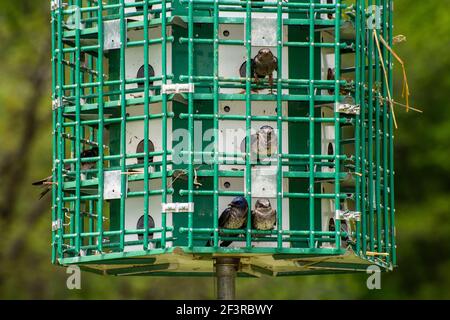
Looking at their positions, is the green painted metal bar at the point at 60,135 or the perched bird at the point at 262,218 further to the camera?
the green painted metal bar at the point at 60,135

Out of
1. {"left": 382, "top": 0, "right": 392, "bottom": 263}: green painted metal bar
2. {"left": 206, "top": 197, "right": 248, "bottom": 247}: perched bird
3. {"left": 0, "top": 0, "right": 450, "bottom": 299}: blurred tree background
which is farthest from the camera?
{"left": 0, "top": 0, "right": 450, "bottom": 299}: blurred tree background

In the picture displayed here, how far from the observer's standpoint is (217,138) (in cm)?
1803

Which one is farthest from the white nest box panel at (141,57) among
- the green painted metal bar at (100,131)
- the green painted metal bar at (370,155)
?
the green painted metal bar at (370,155)

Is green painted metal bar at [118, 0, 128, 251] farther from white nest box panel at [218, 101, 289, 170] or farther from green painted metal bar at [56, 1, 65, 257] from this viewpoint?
white nest box panel at [218, 101, 289, 170]

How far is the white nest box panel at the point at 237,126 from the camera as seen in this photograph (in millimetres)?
18078

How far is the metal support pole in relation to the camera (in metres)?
18.2

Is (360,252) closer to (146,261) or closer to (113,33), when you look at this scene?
(146,261)

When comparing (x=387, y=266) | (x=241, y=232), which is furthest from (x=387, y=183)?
(x=241, y=232)

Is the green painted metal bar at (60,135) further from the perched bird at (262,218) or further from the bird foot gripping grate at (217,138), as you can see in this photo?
the perched bird at (262,218)

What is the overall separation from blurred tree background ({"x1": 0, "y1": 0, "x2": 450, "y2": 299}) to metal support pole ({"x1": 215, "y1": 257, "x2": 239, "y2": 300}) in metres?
10.6

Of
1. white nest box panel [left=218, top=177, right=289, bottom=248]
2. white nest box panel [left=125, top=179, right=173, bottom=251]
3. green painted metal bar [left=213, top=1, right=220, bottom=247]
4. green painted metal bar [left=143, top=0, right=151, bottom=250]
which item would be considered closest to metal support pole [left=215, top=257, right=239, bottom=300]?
white nest box panel [left=218, top=177, right=289, bottom=248]

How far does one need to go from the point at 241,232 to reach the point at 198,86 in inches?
57.7

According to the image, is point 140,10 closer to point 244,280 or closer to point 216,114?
point 216,114

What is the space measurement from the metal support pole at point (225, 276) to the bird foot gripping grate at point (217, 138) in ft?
0.45
